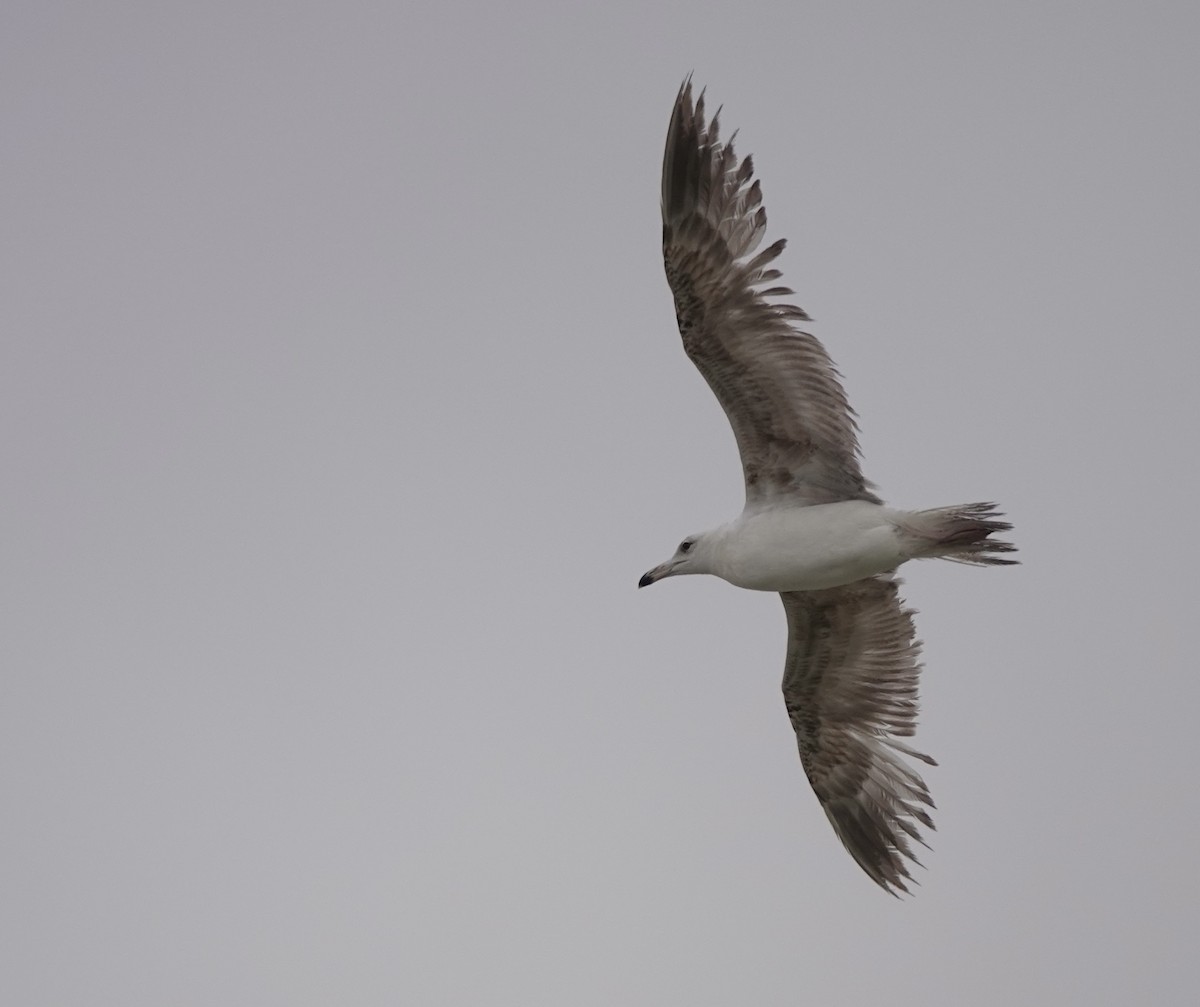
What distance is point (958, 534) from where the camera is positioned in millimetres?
14445

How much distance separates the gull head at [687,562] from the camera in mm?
15828

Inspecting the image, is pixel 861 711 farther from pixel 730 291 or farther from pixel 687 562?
pixel 730 291

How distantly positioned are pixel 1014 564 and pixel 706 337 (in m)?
3.09

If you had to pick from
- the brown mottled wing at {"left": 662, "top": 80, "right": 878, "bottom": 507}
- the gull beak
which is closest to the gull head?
the gull beak

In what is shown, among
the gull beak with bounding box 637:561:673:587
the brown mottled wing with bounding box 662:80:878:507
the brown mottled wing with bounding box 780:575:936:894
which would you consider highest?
the brown mottled wing with bounding box 662:80:878:507

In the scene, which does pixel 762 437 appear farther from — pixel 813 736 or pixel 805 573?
pixel 813 736

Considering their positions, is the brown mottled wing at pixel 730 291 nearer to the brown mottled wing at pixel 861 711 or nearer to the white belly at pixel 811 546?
the white belly at pixel 811 546

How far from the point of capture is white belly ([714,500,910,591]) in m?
14.9

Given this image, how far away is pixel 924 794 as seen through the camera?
55.1ft


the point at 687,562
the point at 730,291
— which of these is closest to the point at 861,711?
the point at 687,562

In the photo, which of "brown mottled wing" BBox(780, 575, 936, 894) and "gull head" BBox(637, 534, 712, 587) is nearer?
"gull head" BBox(637, 534, 712, 587)

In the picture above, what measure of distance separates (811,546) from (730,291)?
223 centimetres

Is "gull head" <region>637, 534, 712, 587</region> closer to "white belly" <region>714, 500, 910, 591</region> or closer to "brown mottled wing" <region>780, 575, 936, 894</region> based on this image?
"white belly" <region>714, 500, 910, 591</region>

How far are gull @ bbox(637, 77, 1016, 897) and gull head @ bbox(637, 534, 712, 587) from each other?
0.01m
